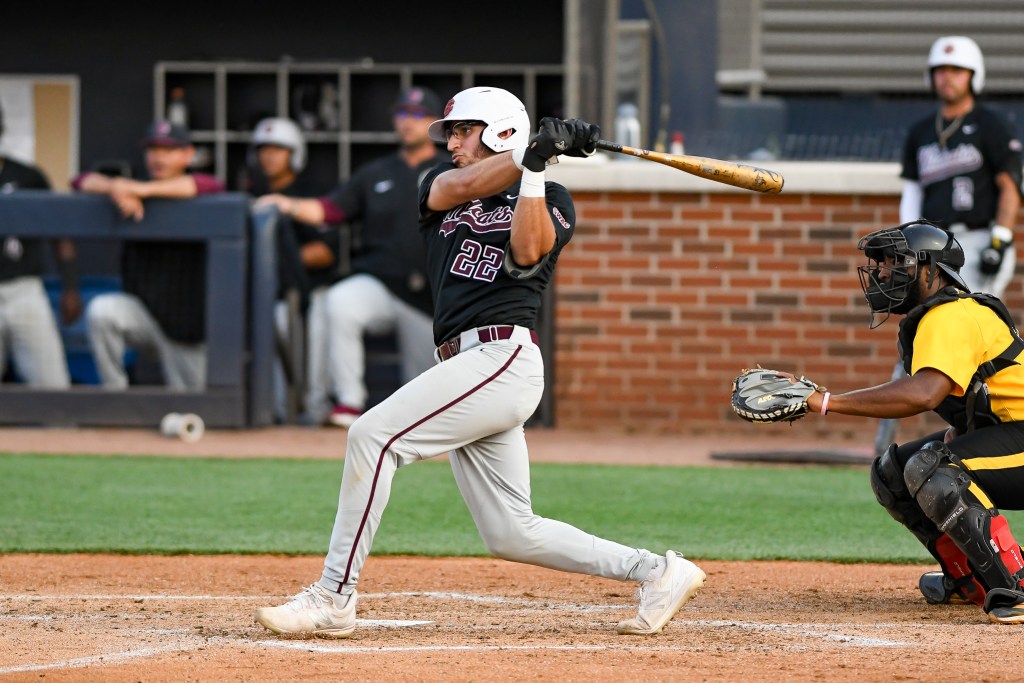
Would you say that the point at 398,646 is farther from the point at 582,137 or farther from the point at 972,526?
the point at 972,526

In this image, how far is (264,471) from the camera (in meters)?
8.26

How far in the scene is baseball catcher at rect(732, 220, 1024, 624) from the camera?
4590 millimetres

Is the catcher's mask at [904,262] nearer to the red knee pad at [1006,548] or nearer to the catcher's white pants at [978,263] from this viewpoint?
the red knee pad at [1006,548]

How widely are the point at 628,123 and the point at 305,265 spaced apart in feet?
7.70

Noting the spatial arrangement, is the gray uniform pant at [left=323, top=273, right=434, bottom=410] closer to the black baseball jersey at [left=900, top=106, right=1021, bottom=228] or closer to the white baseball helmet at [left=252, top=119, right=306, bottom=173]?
the white baseball helmet at [left=252, top=119, right=306, bottom=173]

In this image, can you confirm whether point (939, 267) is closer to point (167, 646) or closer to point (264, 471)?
point (167, 646)

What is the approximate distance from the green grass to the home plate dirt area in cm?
34

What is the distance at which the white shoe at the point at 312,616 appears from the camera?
14.0 ft

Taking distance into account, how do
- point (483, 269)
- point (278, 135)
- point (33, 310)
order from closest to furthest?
point (483, 269), point (33, 310), point (278, 135)

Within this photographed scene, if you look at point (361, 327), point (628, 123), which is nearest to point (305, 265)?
point (361, 327)

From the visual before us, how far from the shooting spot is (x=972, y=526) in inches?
184

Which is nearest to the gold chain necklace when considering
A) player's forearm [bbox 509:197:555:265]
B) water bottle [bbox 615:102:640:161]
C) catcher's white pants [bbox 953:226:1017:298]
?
catcher's white pants [bbox 953:226:1017:298]

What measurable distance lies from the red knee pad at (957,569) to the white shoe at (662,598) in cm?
97

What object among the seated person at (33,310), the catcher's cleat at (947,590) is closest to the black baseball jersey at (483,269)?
the catcher's cleat at (947,590)
